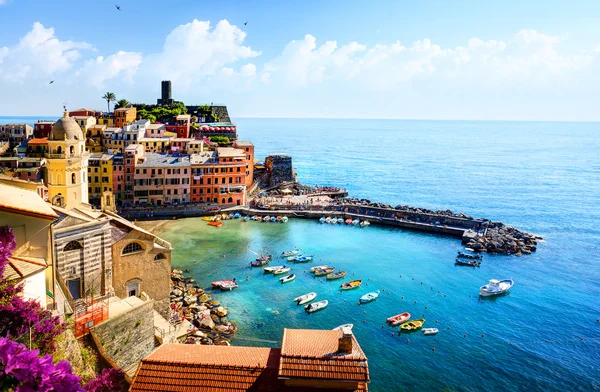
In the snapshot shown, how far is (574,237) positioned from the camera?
6719 cm

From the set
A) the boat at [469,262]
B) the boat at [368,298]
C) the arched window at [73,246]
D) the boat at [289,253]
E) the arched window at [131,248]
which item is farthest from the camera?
the boat at [289,253]

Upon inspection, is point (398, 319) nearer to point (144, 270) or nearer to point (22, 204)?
point (144, 270)

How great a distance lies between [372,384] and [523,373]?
11126 millimetres

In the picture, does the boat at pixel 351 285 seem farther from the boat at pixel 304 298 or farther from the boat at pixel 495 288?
the boat at pixel 495 288

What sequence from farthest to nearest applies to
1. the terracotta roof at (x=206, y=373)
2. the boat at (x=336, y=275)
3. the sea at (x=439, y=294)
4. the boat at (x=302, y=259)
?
the boat at (x=302, y=259) → the boat at (x=336, y=275) → the sea at (x=439, y=294) → the terracotta roof at (x=206, y=373)

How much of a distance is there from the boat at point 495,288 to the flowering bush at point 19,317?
4047cm

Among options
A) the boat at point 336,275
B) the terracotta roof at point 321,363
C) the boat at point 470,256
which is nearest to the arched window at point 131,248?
the terracotta roof at point 321,363

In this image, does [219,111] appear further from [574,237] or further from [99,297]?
[99,297]

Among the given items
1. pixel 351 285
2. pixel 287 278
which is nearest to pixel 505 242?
pixel 351 285

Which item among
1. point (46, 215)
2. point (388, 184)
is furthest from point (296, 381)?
point (388, 184)

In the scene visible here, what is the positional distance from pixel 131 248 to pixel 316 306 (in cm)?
1705

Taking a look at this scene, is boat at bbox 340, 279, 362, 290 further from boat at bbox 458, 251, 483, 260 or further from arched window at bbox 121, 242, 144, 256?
arched window at bbox 121, 242, 144, 256

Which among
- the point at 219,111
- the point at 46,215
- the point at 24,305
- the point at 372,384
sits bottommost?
the point at 372,384

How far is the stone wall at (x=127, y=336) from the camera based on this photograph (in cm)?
2153
